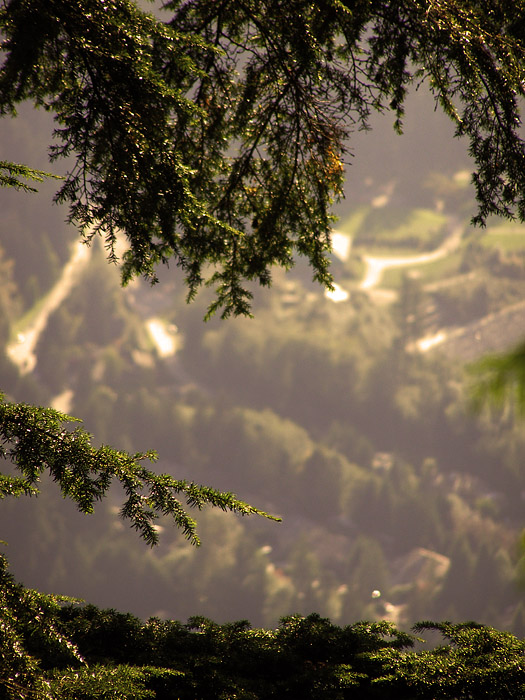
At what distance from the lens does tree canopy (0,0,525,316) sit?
308cm

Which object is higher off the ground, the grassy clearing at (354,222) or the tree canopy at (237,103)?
the grassy clearing at (354,222)

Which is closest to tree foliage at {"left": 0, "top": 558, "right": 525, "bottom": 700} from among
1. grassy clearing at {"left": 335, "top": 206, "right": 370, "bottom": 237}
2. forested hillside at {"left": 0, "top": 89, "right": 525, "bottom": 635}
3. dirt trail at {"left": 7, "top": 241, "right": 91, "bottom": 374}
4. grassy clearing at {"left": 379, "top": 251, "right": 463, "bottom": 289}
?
forested hillside at {"left": 0, "top": 89, "right": 525, "bottom": 635}

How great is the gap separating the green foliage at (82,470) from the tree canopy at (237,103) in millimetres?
1446

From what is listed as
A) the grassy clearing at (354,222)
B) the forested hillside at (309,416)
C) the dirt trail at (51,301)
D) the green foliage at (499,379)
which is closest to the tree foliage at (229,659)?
the green foliage at (499,379)

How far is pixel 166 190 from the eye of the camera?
311 centimetres

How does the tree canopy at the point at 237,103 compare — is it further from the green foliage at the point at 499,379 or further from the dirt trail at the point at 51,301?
the dirt trail at the point at 51,301

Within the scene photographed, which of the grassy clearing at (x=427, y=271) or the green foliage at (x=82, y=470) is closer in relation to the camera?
the green foliage at (x=82, y=470)

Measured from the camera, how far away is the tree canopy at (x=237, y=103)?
3078 mm

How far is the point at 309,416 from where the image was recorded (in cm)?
7731

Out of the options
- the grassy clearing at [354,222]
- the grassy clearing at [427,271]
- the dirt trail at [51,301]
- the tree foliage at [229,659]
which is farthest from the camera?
the grassy clearing at [427,271]

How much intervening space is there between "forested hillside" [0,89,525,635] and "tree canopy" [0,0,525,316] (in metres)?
68.1

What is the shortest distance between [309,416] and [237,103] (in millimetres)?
73886

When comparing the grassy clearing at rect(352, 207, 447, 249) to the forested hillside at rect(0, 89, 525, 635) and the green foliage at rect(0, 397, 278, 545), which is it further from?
the green foliage at rect(0, 397, 278, 545)

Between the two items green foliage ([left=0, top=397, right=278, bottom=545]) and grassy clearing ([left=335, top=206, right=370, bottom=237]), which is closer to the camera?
green foliage ([left=0, top=397, right=278, bottom=545])
